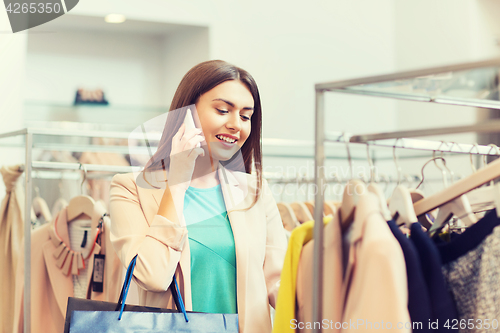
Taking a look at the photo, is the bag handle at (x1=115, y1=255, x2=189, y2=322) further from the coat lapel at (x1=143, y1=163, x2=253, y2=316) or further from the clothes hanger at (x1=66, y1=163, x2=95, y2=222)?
the clothes hanger at (x1=66, y1=163, x2=95, y2=222)

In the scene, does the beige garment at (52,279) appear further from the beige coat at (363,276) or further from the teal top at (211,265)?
the beige coat at (363,276)

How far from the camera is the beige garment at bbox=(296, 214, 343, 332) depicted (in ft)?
2.67

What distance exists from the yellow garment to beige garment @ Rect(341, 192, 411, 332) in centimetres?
12

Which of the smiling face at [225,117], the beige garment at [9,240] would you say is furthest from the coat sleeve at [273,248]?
the beige garment at [9,240]

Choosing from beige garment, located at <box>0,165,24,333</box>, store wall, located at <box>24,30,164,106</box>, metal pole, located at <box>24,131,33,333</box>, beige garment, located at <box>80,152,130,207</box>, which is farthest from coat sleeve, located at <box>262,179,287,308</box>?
store wall, located at <box>24,30,164,106</box>

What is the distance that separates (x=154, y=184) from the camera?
3.95 ft

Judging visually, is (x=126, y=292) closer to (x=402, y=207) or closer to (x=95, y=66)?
(x=402, y=207)

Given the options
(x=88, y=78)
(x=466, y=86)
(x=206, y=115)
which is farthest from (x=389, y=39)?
(x=206, y=115)

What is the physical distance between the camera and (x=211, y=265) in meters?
1.13

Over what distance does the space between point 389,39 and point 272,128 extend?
3.30 ft

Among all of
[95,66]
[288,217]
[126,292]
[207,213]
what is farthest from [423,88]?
[95,66]

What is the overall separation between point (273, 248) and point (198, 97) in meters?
0.38

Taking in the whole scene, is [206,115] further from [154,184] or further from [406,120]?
[406,120]

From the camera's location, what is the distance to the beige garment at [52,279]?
1.39 metres
